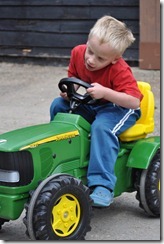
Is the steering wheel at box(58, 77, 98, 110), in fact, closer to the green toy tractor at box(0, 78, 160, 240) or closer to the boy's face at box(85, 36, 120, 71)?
the green toy tractor at box(0, 78, 160, 240)

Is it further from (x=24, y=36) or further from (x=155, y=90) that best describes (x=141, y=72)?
(x=24, y=36)

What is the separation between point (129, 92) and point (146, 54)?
17.1 ft

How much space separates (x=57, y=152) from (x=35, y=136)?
17cm

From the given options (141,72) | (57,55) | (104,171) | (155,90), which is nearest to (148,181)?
(104,171)

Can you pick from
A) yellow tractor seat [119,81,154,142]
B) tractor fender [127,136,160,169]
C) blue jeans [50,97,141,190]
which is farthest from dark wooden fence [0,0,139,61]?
blue jeans [50,97,141,190]

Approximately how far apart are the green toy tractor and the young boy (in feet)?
0.30

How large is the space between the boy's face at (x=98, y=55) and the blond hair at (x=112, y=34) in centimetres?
3

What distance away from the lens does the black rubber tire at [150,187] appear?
4.23 m

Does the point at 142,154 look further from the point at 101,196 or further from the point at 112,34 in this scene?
the point at 112,34

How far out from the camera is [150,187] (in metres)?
4.23

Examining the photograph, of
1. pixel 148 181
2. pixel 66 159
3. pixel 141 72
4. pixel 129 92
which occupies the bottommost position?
pixel 141 72

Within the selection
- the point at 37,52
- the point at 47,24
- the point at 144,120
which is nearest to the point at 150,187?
the point at 144,120

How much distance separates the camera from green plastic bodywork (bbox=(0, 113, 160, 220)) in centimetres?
364

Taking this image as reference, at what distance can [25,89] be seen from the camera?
325 inches
